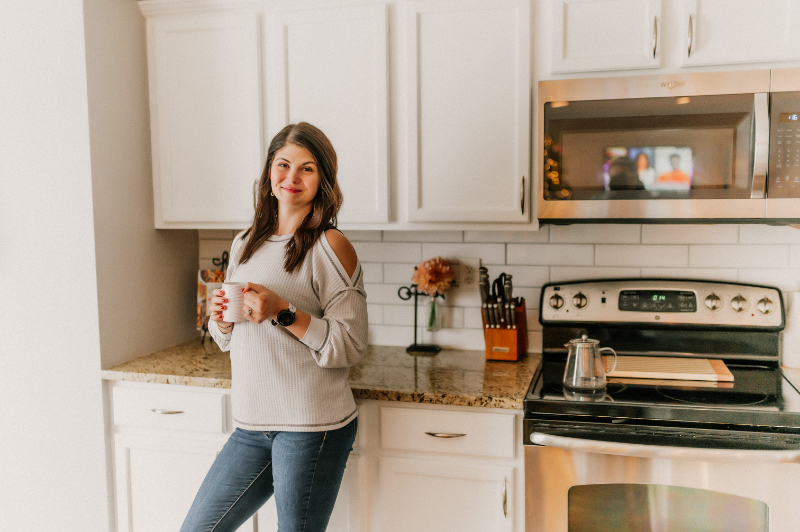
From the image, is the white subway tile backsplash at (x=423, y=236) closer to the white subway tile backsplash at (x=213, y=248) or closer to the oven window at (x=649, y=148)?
the oven window at (x=649, y=148)

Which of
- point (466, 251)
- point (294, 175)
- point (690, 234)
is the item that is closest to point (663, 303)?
point (690, 234)

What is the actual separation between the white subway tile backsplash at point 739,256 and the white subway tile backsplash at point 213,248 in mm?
1760

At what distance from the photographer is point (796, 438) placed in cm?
Result: 147

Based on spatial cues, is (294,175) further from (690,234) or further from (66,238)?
(690,234)

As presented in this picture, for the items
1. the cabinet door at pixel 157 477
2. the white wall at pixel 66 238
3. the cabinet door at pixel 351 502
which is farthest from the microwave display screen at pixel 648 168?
the white wall at pixel 66 238

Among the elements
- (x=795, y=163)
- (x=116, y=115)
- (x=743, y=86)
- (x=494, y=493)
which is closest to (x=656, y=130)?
(x=743, y=86)

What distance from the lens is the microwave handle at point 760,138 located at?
64.2 inches

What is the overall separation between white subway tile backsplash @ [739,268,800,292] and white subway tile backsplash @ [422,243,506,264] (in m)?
0.80

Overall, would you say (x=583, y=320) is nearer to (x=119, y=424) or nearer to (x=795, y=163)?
(x=795, y=163)

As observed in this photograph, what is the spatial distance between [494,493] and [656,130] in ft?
3.62

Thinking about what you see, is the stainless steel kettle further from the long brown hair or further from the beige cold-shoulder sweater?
the long brown hair

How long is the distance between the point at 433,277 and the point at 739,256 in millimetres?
1019

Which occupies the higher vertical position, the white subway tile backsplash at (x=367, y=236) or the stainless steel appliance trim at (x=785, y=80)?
the stainless steel appliance trim at (x=785, y=80)

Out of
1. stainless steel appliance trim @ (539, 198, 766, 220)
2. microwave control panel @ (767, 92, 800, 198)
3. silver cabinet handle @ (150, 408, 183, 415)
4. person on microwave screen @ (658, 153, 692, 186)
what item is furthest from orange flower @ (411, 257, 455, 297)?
microwave control panel @ (767, 92, 800, 198)
